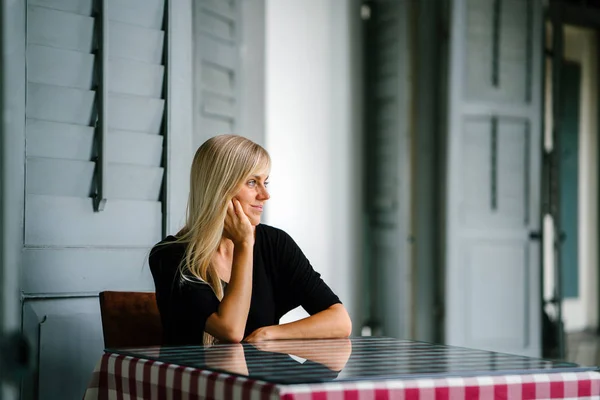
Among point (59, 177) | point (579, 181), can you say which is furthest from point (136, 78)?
point (579, 181)

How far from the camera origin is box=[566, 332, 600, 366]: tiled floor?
610 cm

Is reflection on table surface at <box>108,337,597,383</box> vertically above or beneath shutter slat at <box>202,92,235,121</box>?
beneath

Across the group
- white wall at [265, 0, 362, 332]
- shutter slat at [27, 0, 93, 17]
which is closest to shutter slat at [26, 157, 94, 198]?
shutter slat at [27, 0, 93, 17]

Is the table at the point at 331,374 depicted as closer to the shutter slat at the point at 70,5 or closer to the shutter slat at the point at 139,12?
the shutter slat at the point at 70,5

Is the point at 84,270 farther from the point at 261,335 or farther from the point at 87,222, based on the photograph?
the point at 261,335

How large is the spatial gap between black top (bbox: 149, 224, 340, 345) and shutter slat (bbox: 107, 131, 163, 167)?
589 mm

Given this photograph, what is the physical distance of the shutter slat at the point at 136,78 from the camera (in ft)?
9.26

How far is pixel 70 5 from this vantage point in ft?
8.84

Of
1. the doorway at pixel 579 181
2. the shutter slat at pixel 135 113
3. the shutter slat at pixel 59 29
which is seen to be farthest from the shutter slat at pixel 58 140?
the doorway at pixel 579 181

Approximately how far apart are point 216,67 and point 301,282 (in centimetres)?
151

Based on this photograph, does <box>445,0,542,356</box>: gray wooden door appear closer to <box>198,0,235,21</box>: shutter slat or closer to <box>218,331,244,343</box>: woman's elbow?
<box>198,0,235,21</box>: shutter slat

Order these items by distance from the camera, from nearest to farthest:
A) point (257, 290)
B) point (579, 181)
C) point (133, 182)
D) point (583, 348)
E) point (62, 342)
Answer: point (257, 290) < point (62, 342) < point (133, 182) < point (583, 348) < point (579, 181)

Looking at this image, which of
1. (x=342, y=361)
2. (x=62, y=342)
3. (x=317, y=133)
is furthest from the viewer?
(x=317, y=133)

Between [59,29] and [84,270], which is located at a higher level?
[59,29]
